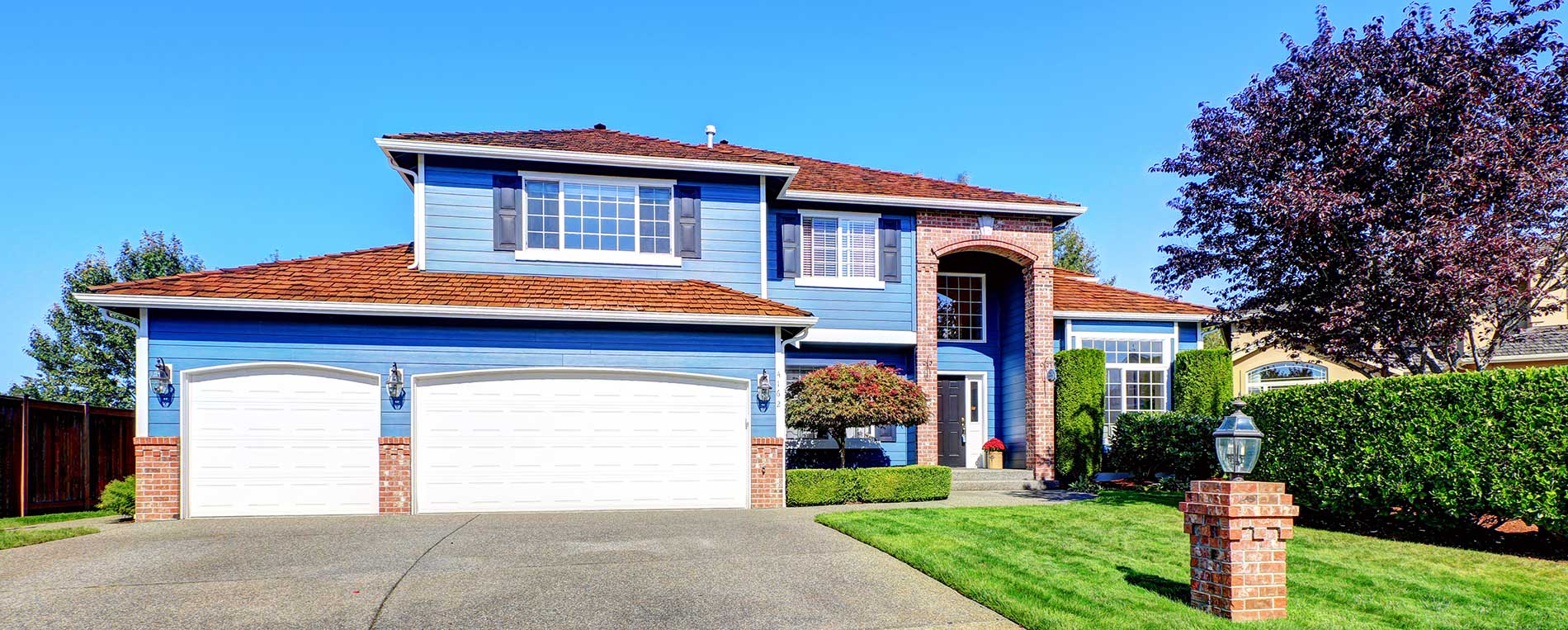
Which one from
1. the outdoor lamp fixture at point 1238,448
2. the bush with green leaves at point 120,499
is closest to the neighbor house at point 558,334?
the bush with green leaves at point 120,499

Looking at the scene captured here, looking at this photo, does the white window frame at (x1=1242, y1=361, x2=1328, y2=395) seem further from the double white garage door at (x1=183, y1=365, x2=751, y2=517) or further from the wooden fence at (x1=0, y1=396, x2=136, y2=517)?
the wooden fence at (x1=0, y1=396, x2=136, y2=517)

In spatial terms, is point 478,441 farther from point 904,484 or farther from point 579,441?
point 904,484

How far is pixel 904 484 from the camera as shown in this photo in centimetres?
1412

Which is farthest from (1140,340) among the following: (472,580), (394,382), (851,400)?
(472,580)

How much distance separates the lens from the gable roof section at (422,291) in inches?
478

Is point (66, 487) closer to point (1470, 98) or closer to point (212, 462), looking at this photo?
point (212, 462)

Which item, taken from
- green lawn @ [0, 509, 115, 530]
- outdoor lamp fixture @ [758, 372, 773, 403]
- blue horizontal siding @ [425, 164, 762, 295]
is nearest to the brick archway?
blue horizontal siding @ [425, 164, 762, 295]

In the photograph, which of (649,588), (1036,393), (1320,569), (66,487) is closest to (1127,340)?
(1036,393)

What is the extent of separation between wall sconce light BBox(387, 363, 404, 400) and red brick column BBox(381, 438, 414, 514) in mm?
592

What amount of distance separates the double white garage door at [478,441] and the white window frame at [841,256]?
147 inches

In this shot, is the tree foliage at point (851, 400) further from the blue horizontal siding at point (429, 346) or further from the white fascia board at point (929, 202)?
the white fascia board at point (929, 202)

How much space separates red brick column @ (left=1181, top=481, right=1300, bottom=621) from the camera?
627 centimetres

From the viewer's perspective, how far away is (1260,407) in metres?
11.7

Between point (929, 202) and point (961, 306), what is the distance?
2.86 metres
